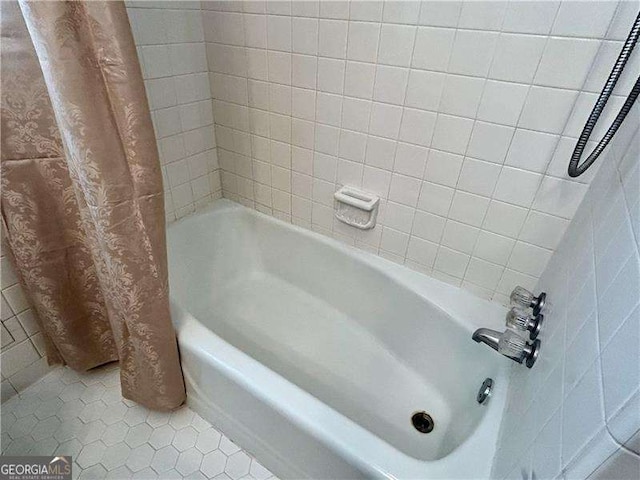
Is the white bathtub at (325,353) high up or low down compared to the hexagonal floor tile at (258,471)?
up

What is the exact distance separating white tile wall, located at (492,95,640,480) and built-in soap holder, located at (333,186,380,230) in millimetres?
592

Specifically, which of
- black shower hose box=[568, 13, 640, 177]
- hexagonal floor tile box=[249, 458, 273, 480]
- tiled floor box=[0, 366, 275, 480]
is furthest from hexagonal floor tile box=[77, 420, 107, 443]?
black shower hose box=[568, 13, 640, 177]

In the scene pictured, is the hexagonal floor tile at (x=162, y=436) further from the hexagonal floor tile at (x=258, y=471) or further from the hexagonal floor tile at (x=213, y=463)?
the hexagonal floor tile at (x=258, y=471)

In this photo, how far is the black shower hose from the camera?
64cm

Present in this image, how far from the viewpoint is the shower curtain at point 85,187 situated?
0.66 m

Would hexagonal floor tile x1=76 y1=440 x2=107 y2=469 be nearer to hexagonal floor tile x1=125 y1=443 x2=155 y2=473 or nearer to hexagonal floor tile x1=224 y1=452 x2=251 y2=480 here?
hexagonal floor tile x1=125 y1=443 x2=155 y2=473

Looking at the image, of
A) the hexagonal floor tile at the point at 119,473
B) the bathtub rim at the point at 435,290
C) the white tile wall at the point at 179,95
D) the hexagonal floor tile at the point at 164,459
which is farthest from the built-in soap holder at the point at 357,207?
the hexagonal floor tile at the point at 119,473

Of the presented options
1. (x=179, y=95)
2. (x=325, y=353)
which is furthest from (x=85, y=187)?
(x=325, y=353)

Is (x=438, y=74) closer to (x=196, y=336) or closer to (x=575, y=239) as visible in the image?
(x=575, y=239)

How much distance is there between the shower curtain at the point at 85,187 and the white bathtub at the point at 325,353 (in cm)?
18

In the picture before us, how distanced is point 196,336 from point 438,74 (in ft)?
3.38

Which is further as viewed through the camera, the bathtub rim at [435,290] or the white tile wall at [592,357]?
the bathtub rim at [435,290]

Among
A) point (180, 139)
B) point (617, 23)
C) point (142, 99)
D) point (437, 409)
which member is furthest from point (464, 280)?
point (180, 139)

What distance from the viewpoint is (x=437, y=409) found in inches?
46.4
